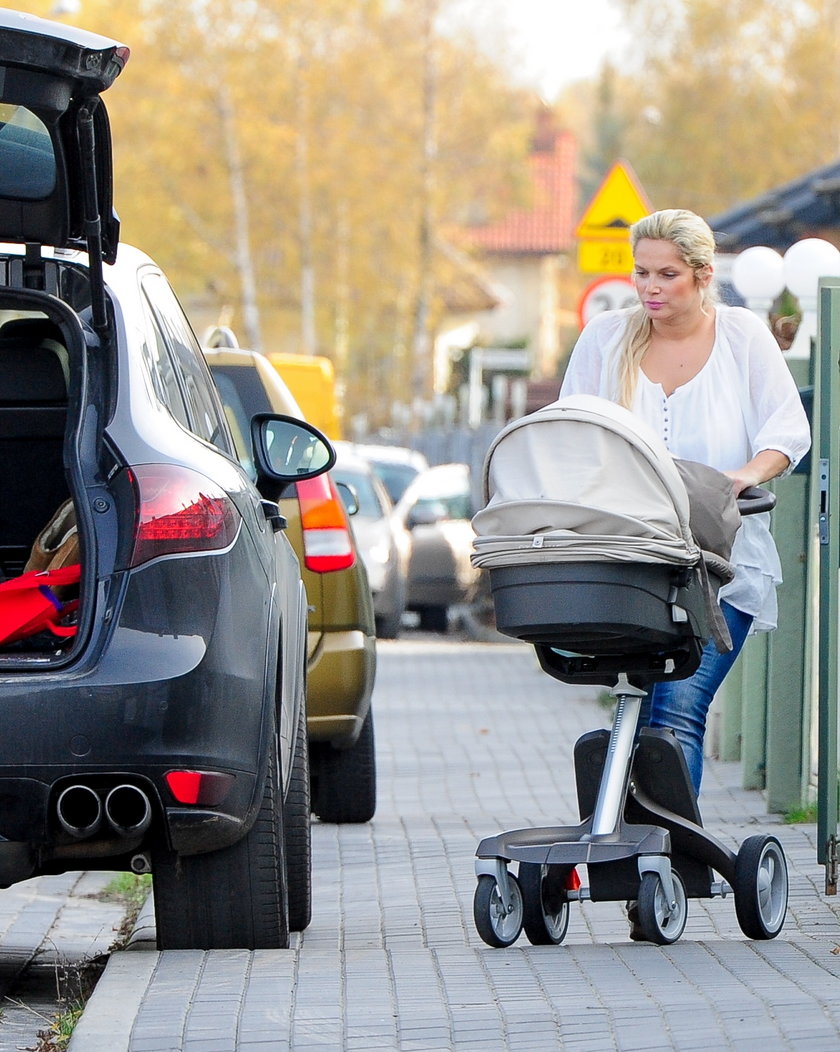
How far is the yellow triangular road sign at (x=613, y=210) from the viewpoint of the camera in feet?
48.3

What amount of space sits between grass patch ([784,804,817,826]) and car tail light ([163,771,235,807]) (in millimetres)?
3490

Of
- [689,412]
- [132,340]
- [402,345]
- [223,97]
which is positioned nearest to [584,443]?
[689,412]

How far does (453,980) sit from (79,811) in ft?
2.95

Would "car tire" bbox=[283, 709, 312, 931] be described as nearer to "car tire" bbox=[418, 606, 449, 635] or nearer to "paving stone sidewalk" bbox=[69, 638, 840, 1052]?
"paving stone sidewalk" bbox=[69, 638, 840, 1052]

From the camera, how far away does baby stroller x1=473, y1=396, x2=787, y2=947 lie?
4.83 metres

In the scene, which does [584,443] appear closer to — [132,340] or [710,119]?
[132,340]

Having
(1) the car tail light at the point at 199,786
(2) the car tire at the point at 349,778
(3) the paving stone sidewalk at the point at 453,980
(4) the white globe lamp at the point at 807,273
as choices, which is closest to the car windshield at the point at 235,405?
(2) the car tire at the point at 349,778

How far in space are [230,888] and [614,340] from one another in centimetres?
179

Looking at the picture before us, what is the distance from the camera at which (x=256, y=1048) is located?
4059 mm

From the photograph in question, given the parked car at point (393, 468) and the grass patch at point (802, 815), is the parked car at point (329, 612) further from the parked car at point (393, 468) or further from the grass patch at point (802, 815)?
Result: the parked car at point (393, 468)

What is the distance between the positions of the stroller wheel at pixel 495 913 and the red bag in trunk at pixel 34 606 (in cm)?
115

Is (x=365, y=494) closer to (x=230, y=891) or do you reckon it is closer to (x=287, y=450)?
(x=287, y=450)

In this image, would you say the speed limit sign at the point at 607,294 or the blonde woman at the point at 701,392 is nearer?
the blonde woman at the point at 701,392

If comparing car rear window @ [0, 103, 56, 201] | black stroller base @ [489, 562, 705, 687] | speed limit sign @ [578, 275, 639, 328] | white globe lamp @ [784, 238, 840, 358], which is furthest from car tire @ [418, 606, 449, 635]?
car rear window @ [0, 103, 56, 201]
